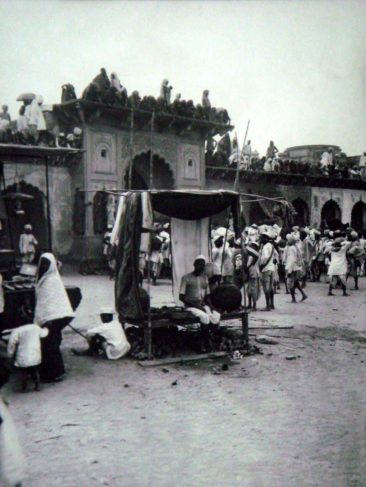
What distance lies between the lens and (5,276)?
7930mm

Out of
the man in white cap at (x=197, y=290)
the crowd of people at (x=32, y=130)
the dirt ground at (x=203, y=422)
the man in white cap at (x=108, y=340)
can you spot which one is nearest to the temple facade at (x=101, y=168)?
the crowd of people at (x=32, y=130)

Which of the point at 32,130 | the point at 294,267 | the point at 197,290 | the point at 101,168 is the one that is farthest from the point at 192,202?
the point at 101,168

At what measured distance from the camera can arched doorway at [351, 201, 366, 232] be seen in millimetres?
29034

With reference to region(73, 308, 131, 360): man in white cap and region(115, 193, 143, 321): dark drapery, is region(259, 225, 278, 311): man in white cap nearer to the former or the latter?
region(115, 193, 143, 321): dark drapery

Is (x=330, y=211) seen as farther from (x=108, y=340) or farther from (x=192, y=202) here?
(x=108, y=340)

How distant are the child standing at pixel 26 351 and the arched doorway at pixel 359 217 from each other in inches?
1009

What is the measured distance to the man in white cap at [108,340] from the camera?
7090 millimetres

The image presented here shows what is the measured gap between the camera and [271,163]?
2605cm

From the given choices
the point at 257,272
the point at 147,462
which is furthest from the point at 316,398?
the point at 257,272

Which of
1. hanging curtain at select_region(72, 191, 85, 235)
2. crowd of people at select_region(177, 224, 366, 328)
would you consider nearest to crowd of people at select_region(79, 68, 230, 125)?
hanging curtain at select_region(72, 191, 85, 235)

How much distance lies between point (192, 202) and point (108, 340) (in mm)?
2176

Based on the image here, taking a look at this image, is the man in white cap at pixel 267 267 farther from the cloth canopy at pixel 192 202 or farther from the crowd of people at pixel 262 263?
the cloth canopy at pixel 192 202

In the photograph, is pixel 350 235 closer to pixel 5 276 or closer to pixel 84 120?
pixel 84 120

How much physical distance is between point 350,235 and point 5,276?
12123 millimetres
